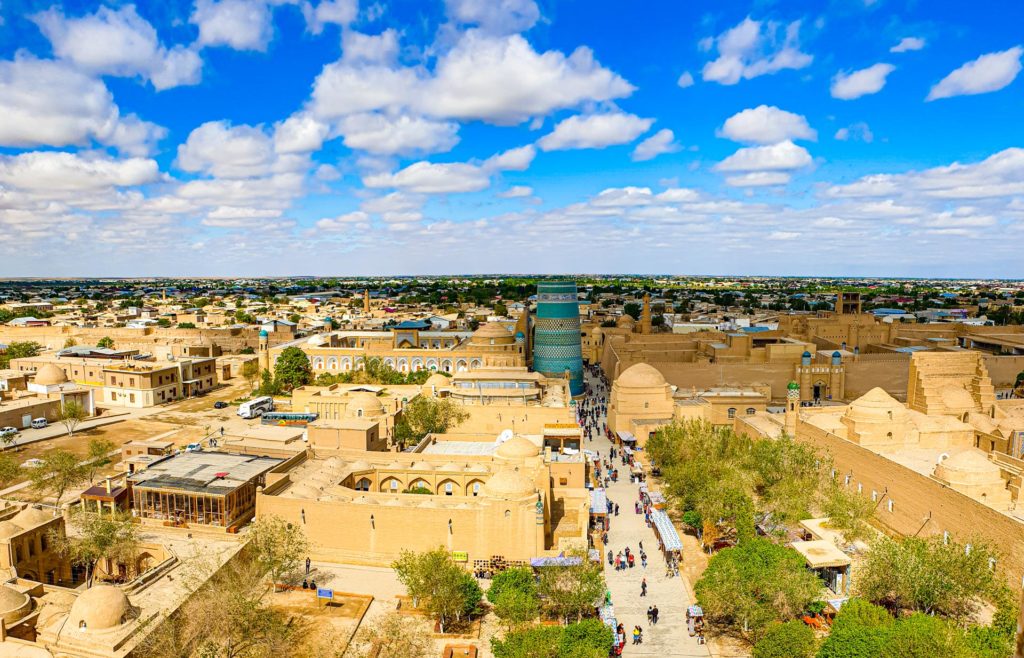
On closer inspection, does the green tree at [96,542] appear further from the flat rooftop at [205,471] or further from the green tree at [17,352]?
the green tree at [17,352]

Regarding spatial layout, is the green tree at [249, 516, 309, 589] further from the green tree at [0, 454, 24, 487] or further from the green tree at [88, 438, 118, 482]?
the green tree at [0, 454, 24, 487]

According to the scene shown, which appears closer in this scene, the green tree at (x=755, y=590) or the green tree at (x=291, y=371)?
the green tree at (x=755, y=590)

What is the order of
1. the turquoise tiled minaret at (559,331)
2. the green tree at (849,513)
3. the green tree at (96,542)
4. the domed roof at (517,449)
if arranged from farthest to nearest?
the turquoise tiled minaret at (559,331) → the domed roof at (517,449) → the green tree at (849,513) → the green tree at (96,542)

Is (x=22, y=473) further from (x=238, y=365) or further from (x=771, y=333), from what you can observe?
(x=771, y=333)

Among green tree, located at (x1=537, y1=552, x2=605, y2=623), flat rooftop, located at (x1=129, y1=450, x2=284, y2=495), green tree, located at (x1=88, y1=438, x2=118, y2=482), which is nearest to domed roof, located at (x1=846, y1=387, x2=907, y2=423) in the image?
green tree, located at (x1=537, y1=552, x2=605, y2=623)

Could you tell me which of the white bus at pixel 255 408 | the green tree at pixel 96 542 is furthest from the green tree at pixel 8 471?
the white bus at pixel 255 408

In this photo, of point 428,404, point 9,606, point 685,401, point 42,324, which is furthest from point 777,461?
point 42,324

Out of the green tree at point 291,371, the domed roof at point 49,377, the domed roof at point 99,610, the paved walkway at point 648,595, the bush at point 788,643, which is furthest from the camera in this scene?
the green tree at point 291,371
